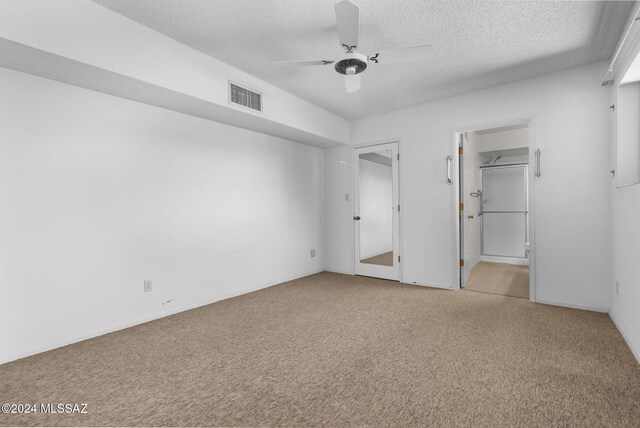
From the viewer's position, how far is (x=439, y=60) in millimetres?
3143

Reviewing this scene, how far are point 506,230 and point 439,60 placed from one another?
185 inches

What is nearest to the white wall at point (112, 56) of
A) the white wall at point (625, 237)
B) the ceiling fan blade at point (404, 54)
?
the ceiling fan blade at point (404, 54)

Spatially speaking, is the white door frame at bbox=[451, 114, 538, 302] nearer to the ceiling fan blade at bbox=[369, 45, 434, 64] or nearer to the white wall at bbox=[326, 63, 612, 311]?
the white wall at bbox=[326, 63, 612, 311]

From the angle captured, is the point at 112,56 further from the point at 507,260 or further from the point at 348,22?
the point at 507,260

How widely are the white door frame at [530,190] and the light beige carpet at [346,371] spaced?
572 mm

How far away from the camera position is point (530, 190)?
3568 mm

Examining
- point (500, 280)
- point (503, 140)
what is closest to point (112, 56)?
point (500, 280)

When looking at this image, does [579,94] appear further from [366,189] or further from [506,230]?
[506,230]

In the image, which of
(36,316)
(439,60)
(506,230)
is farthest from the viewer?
(506,230)

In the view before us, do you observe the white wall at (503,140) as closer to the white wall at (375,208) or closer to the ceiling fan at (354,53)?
the white wall at (375,208)

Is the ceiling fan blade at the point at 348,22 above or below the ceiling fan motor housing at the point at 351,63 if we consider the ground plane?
above

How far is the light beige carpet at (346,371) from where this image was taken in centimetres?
167

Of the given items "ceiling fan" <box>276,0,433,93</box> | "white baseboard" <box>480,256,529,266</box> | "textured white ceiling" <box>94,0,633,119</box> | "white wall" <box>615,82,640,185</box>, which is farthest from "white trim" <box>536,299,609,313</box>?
"ceiling fan" <box>276,0,433,93</box>

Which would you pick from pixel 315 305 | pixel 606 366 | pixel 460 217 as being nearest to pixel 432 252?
pixel 460 217
